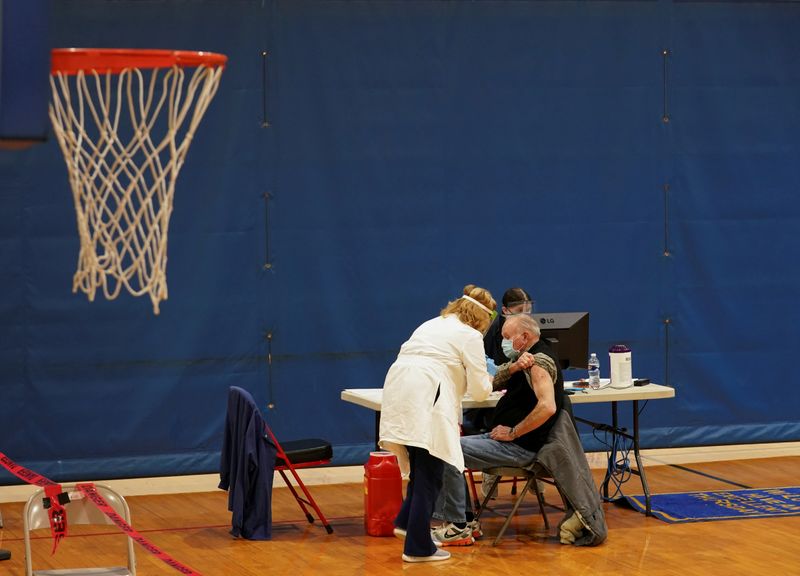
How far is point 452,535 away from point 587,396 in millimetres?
1135

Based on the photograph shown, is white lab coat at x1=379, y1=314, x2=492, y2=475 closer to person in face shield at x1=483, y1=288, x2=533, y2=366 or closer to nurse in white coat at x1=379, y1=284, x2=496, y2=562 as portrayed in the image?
nurse in white coat at x1=379, y1=284, x2=496, y2=562

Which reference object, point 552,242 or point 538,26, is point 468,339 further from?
point 538,26

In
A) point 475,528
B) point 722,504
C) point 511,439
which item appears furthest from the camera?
point 722,504

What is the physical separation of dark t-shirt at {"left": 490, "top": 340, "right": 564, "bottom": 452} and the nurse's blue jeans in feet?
0.19

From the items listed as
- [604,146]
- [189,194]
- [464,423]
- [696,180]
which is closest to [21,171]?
[189,194]

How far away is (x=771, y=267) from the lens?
9.14 meters

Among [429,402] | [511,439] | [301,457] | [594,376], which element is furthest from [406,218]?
[429,402]

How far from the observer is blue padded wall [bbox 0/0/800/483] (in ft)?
26.4

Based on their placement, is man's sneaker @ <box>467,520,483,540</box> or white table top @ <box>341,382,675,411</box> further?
white table top @ <box>341,382,675,411</box>

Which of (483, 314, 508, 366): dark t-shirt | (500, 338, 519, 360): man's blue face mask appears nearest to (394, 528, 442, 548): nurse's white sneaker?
(500, 338, 519, 360): man's blue face mask

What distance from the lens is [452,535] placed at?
6.46 metres

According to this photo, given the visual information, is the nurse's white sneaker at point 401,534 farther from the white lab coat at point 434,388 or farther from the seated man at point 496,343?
Answer: the seated man at point 496,343

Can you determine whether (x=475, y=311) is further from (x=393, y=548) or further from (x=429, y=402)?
(x=393, y=548)

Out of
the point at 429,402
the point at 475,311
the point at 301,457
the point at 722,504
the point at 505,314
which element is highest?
the point at 475,311
